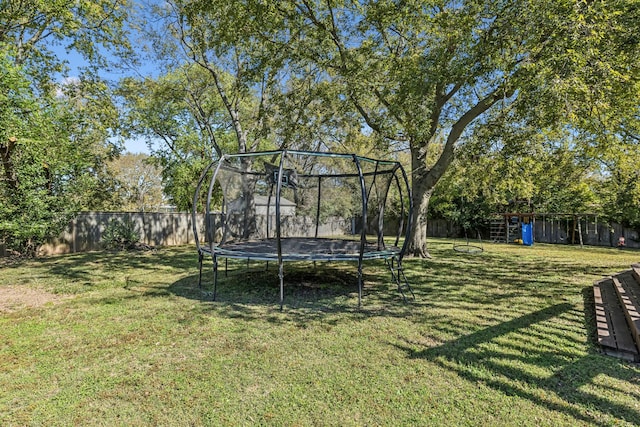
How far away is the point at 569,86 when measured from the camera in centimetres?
401

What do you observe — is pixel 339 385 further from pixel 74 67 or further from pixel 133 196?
pixel 133 196

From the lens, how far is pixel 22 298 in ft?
16.0

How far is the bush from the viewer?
10977 millimetres

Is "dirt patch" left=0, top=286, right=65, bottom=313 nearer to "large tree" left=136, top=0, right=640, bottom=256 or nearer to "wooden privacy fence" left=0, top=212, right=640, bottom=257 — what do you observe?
"wooden privacy fence" left=0, top=212, right=640, bottom=257

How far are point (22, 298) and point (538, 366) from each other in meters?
6.57

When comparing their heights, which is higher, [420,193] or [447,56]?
[447,56]

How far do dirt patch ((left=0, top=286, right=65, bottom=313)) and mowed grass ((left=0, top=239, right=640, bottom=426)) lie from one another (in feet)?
0.37

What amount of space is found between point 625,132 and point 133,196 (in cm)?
2105

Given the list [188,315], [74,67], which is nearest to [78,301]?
[188,315]

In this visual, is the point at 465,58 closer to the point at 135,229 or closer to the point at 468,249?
the point at 468,249

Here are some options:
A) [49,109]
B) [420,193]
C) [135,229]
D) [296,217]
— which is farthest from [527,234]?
[49,109]

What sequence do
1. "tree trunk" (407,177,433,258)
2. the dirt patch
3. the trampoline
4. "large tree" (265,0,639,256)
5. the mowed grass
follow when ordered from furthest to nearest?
"tree trunk" (407,177,433,258) → the trampoline → the dirt patch → "large tree" (265,0,639,256) → the mowed grass

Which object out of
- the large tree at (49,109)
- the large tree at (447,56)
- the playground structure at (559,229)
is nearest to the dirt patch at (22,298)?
the large tree at (49,109)

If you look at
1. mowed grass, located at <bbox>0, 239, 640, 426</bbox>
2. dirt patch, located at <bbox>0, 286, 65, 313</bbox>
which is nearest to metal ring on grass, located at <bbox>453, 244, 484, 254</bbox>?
mowed grass, located at <bbox>0, 239, 640, 426</bbox>
